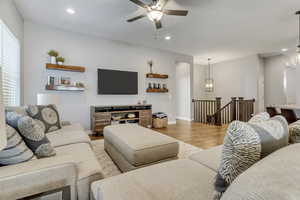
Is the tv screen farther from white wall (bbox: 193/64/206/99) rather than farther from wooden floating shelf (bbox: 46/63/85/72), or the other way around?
white wall (bbox: 193/64/206/99)

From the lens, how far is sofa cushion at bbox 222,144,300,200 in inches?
14.6

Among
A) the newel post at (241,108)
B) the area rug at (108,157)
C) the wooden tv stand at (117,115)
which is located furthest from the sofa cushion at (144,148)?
the newel post at (241,108)

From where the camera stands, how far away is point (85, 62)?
4215 millimetres

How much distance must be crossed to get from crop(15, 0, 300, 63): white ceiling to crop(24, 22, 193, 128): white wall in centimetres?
29

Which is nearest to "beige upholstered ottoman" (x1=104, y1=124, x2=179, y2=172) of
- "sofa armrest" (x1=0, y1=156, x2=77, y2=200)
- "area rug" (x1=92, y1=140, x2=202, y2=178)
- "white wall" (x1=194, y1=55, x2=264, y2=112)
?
"area rug" (x1=92, y1=140, x2=202, y2=178)

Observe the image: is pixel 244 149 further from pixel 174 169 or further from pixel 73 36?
pixel 73 36

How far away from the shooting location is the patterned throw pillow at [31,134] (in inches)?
43.9

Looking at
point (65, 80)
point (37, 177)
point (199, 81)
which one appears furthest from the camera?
point (199, 81)

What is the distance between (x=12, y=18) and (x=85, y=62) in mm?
1695

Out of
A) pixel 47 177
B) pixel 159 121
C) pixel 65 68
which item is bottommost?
pixel 159 121

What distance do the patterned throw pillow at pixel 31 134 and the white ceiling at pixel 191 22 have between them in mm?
2493

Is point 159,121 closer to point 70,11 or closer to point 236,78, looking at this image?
point 70,11

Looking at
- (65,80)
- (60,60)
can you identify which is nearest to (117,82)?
(65,80)

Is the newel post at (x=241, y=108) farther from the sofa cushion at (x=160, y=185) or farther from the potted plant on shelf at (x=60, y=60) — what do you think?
the potted plant on shelf at (x=60, y=60)
